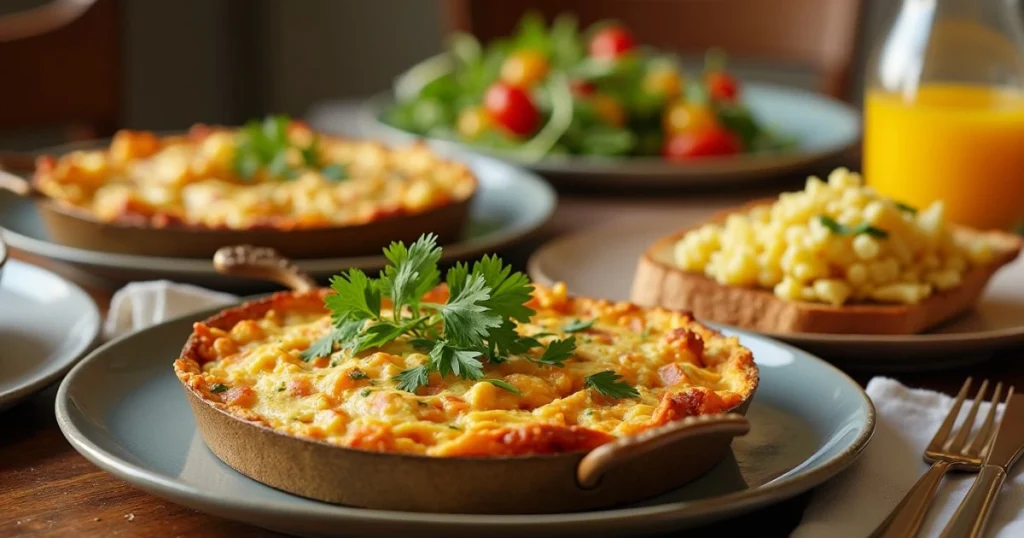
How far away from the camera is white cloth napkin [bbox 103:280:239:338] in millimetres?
2064

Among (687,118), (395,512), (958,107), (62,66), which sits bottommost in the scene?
(62,66)

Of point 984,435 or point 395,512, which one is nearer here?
point 395,512

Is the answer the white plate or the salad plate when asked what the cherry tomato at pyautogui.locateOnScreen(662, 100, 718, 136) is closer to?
the salad plate

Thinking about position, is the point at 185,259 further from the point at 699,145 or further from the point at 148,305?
the point at 699,145

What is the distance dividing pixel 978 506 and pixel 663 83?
2658mm

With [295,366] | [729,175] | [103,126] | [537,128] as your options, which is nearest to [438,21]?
[103,126]

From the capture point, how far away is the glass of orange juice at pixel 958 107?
9.21 feet

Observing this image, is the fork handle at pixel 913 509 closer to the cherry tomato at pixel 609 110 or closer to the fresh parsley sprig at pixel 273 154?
the fresh parsley sprig at pixel 273 154

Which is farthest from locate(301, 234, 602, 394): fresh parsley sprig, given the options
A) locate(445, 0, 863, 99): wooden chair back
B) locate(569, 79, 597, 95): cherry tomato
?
locate(445, 0, 863, 99): wooden chair back

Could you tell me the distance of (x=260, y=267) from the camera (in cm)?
197

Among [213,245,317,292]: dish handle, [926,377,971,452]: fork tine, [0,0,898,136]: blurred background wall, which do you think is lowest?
[0,0,898,136]: blurred background wall

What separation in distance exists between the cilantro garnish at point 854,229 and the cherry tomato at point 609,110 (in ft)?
5.38

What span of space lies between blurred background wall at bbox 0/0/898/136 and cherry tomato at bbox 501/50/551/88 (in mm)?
3789

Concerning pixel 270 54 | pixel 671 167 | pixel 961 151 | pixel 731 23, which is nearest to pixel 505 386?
pixel 961 151
